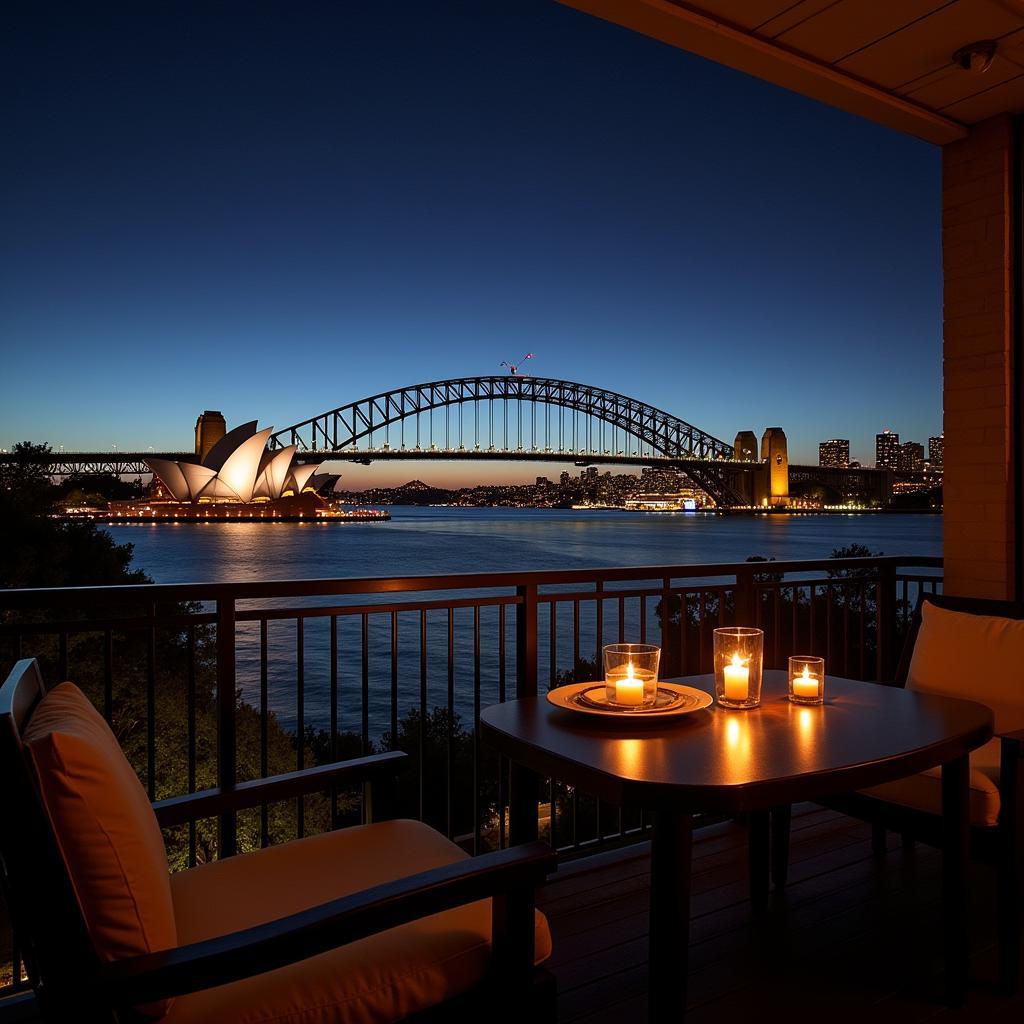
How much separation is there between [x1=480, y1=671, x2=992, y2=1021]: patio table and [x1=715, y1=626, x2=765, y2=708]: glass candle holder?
29 mm

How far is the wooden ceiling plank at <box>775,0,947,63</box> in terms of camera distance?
2.38 meters

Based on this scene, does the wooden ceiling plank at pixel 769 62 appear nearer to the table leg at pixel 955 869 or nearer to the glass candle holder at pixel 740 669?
the glass candle holder at pixel 740 669

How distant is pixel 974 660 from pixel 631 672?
134 cm

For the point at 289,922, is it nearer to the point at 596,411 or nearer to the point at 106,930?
the point at 106,930

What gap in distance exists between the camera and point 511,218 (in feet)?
85.8

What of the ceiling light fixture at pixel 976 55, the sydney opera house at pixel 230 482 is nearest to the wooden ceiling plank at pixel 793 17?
the ceiling light fixture at pixel 976 55

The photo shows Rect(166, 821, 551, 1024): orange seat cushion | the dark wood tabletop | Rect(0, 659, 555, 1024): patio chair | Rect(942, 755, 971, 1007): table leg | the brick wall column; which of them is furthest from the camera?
the brick wall column

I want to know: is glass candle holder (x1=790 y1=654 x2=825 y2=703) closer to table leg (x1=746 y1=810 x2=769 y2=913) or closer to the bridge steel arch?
table leg (x1=746 y1=810 x2=769 y2=913)

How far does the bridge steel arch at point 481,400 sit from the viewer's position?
52.8 metres

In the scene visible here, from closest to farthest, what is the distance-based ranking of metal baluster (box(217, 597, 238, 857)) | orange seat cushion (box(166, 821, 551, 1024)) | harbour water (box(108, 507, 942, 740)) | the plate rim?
orange seat cushion (box(166, 821, 551, 1024)) → the plate rim → metal baluster (box(217, 597, 238, 857)) → harbour water (box(108, 507, 942, 740))

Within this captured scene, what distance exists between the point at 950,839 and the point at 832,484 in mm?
40684


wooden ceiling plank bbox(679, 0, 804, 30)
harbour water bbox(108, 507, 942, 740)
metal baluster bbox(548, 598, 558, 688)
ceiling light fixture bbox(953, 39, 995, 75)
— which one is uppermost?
wooden ceiling plank bbox(679, 0, 804, 30)

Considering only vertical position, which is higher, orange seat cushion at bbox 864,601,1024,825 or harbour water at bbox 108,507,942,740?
orange seat cushion at bbox 864,601,1024,825

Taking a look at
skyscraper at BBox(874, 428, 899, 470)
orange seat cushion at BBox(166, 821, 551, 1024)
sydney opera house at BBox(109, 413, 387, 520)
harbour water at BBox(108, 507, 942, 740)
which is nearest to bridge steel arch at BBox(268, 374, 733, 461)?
harbour water at BBox(108, 507, 942, 740)
